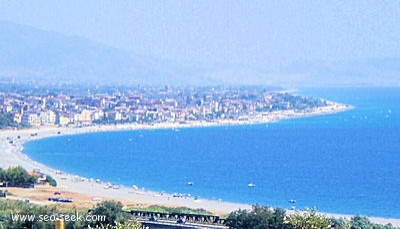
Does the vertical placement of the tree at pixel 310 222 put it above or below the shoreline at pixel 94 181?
above

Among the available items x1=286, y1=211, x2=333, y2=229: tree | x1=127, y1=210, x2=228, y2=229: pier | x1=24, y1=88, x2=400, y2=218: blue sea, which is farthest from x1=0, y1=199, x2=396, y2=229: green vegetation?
x1=24, y1=88, x2=400, y2=218: blue sea

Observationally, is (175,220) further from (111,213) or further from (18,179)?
(18,179)

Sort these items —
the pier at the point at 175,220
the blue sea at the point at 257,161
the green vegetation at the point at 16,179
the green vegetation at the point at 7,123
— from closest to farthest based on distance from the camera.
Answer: the pier at the point at 175,220, the green vegetation at the point at 16,179, the blue sea at the point at 257,161, the green vegetation at the point at 7,123

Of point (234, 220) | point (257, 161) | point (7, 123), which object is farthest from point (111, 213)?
point (7, 123)

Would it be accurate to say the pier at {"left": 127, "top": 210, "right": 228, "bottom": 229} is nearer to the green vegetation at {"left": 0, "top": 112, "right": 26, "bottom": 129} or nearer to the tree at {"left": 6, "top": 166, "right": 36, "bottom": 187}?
the tree at {"left": 6, "top": 166, "right": 36, "bottom": 187}

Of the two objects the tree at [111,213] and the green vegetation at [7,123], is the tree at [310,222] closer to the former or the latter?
the tree at [111,213]

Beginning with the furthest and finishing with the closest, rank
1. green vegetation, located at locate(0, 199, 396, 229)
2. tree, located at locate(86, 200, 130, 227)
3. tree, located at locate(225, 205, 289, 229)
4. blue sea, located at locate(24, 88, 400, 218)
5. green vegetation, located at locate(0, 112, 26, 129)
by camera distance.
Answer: green vegetation, located at locate(0, 112, 26, 129)
blue sea, located at locate(24, 88, 400, 218)
tree, located at locate(225, 205, 289, 229)
tree, located at locate(86, 200, 130, 227)
green vegetation, located at locate(0, 199, 396, 229)

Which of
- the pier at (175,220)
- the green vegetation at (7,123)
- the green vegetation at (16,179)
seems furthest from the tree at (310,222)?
the green vegetation at (7,123)

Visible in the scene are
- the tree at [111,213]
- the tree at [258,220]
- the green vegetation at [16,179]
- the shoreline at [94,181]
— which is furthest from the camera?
the green vegetation at [16,179]

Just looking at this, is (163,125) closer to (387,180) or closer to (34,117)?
(34,117)
